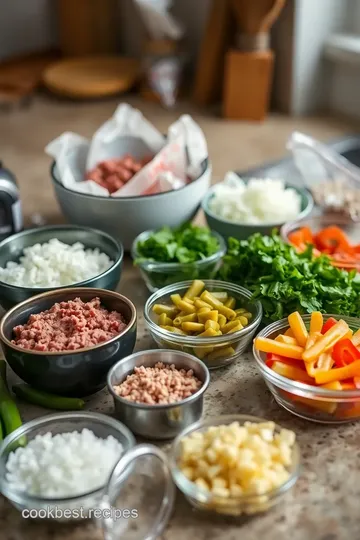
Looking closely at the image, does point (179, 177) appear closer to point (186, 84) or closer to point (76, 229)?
point (76, 229)

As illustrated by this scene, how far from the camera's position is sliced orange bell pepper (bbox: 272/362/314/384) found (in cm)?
113

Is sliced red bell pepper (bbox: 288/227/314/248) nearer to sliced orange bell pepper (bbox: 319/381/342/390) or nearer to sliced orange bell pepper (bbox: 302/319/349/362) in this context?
sliced orange bell pepper (bbox: 302/319/349/362)

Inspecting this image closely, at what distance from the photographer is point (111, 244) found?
1.50 m

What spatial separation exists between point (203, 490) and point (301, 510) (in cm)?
14

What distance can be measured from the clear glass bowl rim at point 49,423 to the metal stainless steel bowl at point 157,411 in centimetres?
3

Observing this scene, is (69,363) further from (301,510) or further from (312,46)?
(312,46)

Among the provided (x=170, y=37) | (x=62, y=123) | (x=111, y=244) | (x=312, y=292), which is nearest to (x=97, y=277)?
(x=111, y=244)

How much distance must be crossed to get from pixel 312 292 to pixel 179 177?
0.53 m

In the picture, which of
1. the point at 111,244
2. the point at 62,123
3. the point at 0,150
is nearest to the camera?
the point at 111,244

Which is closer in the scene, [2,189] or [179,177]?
[2,189]

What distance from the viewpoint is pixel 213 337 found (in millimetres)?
1229

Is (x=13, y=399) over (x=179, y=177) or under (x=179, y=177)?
under

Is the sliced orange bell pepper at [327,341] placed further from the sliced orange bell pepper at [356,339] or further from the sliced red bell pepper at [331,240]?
the sliced red bell pepper at [331,240]

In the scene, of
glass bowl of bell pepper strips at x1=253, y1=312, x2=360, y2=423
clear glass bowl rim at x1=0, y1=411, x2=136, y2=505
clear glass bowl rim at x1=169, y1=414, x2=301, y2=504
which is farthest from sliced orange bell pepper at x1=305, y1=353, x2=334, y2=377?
clear glass bowl rim at x1=0, y1=411, x2=136, y2=505
